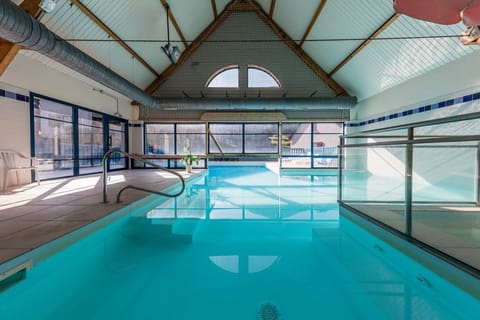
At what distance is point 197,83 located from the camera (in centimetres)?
1022

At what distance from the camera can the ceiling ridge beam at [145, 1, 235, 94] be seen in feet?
31.9

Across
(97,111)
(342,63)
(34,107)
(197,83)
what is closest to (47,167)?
(34,107)

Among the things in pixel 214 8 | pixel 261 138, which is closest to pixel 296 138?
pixel 261 138

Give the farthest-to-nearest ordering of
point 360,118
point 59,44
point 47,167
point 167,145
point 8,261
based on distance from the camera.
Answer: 1. point 167,145
2. point 360,118
3. point 47,167
4. point 59,44
5. point 8,261

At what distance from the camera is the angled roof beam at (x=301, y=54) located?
9.76 meters

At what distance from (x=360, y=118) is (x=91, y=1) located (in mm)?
9507

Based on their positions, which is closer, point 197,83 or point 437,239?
point 437,239

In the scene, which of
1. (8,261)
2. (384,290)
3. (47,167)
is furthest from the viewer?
(47,167)

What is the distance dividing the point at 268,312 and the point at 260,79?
32.1 feet

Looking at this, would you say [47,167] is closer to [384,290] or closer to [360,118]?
[384,290]

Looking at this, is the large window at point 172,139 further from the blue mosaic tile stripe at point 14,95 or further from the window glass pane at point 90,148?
the blue mosaic tile stripe at point 14,95

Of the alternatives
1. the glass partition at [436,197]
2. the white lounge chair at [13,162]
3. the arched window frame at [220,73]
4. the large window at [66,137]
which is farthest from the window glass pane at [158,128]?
the glass partition at [436,197]

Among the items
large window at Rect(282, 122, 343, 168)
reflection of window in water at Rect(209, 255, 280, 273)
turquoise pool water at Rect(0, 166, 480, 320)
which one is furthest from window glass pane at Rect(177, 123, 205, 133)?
reflection of window in water at Rect(209, 255, 280, 273)

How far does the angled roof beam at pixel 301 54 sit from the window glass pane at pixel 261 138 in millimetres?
2832
